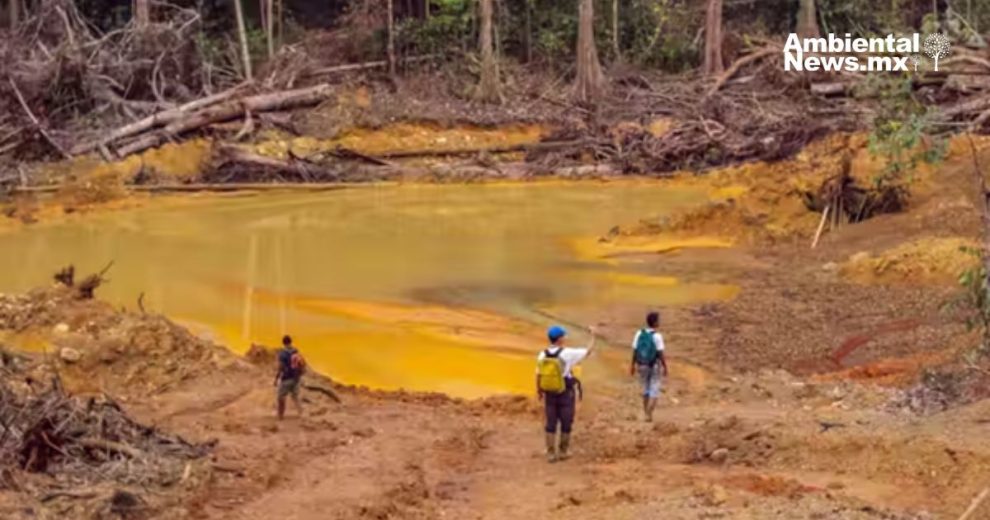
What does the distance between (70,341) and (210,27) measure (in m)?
29.5

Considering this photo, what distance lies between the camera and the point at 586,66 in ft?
120

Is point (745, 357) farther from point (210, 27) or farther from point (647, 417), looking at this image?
point (210, 27)

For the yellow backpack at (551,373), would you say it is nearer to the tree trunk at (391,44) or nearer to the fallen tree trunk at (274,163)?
the fallen tree trunk at (274,163)

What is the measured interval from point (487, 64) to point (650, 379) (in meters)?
25.6

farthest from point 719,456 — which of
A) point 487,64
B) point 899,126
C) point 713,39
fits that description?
point 713,39

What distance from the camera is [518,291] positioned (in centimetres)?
1934

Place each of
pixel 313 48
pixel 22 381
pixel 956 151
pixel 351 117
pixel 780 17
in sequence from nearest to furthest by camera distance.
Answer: pixel 22 381
pixel 956 151
pixel 351 117
pixel 313 48
pixel 780 17

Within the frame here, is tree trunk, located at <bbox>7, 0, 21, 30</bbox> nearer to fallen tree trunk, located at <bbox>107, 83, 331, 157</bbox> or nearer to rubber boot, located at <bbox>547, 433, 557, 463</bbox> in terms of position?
fallen tree trunk, located at <bbox>107, 83, 331, 157</bbox>

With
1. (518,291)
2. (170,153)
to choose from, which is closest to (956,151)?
(518,291)

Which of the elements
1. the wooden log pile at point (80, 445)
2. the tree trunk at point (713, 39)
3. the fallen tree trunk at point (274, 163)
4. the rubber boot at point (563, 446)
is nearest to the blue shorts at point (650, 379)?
the rubber boot at point (563, 446)

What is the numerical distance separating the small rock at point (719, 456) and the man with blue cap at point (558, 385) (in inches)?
46.6

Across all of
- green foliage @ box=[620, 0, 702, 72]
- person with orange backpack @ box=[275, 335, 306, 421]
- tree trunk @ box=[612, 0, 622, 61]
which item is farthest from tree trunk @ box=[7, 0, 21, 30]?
person with orange backpack @ box=[275, 335, 306, 421]

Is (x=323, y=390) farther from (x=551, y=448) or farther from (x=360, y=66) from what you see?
(x=360, y=66)

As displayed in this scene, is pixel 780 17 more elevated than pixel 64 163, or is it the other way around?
pixel 780 17
